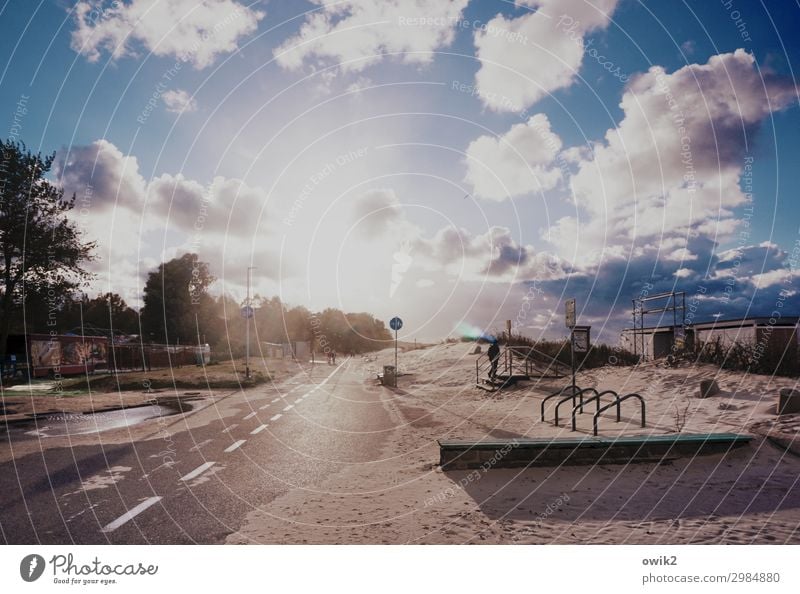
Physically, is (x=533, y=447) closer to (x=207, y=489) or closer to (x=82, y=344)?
(x=207, y=489)

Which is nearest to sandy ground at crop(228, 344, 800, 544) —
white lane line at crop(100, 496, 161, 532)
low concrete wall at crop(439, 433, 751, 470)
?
low concrete wall at crop(439, 433, 751, 470)

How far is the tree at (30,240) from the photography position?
19.9 m

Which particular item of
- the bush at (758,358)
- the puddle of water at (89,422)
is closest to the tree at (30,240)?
the puddle of water at (89,422)

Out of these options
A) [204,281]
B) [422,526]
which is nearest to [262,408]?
[422,526]

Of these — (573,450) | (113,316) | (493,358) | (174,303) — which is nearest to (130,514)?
(573,450)

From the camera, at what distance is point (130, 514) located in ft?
16.5

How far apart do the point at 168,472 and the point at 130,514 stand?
6.54 ft

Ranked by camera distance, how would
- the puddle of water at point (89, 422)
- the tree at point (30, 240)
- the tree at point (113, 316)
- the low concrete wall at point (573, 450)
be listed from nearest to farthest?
the low concrete wall at point (573, 450)
the puddle of water at point (89, 422)
the tree at point (30, 240)
the tree at point (113, 316)

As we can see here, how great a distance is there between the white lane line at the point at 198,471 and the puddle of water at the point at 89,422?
4.69 m

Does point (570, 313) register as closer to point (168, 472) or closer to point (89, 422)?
point (168, 472)

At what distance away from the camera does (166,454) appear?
8172 mm

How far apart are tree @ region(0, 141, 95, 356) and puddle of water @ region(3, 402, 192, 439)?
10711 mm

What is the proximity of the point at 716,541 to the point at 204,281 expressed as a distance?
69189 millimetres

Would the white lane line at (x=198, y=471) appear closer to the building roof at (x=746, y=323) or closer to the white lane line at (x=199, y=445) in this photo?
the white lane line at (x=199, y=445)
